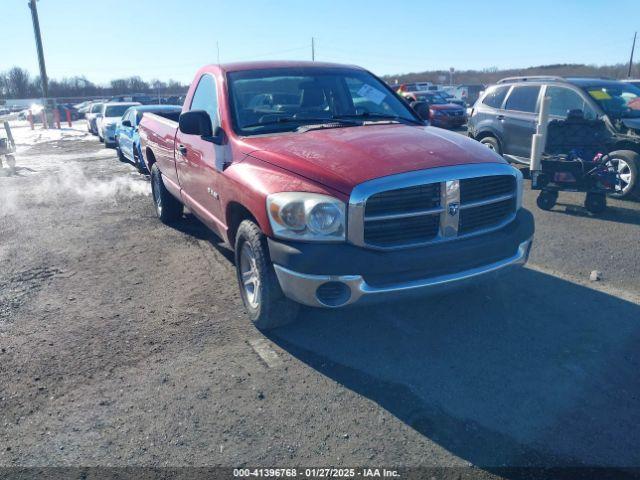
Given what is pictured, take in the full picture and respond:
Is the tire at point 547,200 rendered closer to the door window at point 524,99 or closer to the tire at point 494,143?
the door window at point 524,99

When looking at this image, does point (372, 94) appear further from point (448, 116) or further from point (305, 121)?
point (448, 116)

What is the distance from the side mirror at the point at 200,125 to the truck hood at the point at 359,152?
38 centimetres

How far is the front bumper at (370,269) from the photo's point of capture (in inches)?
128

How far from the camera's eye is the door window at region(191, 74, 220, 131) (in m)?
4.74

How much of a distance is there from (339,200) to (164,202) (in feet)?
15.0

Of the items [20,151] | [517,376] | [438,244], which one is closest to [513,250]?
[438,244]

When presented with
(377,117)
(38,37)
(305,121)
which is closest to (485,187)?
(377,117)

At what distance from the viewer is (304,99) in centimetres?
490

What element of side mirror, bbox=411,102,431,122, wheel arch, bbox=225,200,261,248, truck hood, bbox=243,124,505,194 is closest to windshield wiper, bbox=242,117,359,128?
truck hood, bbox=243,124,505,194

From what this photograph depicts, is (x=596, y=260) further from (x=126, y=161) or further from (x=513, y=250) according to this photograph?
(x=126, y=161)

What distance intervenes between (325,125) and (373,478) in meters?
2.85

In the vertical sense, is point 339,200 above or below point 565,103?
below

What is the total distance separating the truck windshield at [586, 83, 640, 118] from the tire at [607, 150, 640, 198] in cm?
88

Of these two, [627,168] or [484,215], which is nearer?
[484,215]
